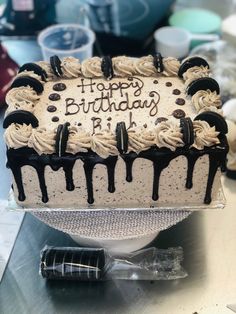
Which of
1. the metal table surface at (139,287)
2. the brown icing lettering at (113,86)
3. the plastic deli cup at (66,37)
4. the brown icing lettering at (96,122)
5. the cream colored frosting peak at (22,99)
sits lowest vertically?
the metal table surface at (139,287)

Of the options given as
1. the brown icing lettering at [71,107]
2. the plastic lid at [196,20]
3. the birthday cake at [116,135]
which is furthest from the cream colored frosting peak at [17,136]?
the plastic lid at [196,20]

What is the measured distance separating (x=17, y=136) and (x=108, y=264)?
38 cm

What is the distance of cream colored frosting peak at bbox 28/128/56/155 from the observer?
3.39 ft

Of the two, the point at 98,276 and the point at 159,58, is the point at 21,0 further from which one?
the point at 98,276

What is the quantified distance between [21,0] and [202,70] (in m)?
1.06

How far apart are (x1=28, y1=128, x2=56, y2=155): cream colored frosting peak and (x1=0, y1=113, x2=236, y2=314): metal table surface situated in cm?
34

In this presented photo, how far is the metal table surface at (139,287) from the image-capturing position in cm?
115

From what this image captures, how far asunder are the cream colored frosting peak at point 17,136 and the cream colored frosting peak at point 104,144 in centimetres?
14

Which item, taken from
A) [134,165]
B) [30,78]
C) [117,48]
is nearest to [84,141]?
[134,165]

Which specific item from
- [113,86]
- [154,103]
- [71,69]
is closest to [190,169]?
[154,103]

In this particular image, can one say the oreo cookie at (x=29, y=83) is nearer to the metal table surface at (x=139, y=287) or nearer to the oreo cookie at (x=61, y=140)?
the oreo cookie at (x=61, y=140)

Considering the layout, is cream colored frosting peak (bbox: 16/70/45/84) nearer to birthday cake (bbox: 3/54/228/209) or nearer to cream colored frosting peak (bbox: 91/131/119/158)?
birthday cake (bbox: 3/54/228/209)

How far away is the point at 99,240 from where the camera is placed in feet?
3.96

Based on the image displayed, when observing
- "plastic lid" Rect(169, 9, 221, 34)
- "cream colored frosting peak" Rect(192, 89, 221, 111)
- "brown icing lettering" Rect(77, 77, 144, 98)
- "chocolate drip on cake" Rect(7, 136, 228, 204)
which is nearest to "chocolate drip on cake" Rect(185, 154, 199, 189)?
"chocolate drip on cake" Rect(7, 136, 228, 204)
